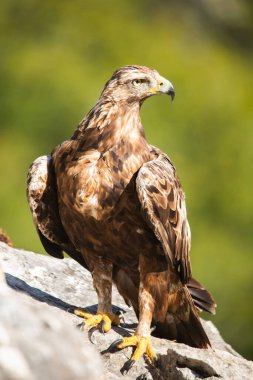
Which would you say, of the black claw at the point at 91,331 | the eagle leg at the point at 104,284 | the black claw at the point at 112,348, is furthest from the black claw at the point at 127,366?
the eagle leg at the point at 104,284

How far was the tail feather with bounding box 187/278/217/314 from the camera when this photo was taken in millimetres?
7594

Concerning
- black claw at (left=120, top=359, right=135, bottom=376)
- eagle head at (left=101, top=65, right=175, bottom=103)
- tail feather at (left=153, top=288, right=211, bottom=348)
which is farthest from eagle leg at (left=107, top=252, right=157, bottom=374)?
eagle head at (left=101, top=65, right=175, bottom=103)

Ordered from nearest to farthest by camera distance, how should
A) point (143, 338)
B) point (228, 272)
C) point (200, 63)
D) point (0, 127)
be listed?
point (143, 338) < point (228, 272) < point (0, 127) < point (200, 63)

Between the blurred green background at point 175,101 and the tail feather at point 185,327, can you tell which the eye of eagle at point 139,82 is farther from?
the blurred green background at point 175,101


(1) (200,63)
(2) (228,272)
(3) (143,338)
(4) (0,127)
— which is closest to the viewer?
(3) (143,338)

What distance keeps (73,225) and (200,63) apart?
52.8 feet

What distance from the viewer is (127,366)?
644cm

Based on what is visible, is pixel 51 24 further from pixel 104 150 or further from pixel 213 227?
pixel 104 150

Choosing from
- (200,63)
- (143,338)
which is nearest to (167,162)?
(143,338)

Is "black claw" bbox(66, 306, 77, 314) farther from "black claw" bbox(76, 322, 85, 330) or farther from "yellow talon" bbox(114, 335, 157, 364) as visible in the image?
"yellow talon" bbox(114, 335, 157, 364)

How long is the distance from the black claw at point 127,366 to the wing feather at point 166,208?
723 millimetres

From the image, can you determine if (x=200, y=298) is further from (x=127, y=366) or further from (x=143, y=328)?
(x=127, y=366)

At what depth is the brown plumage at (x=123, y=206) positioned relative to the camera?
22.3ft

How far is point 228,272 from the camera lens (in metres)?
18.3
